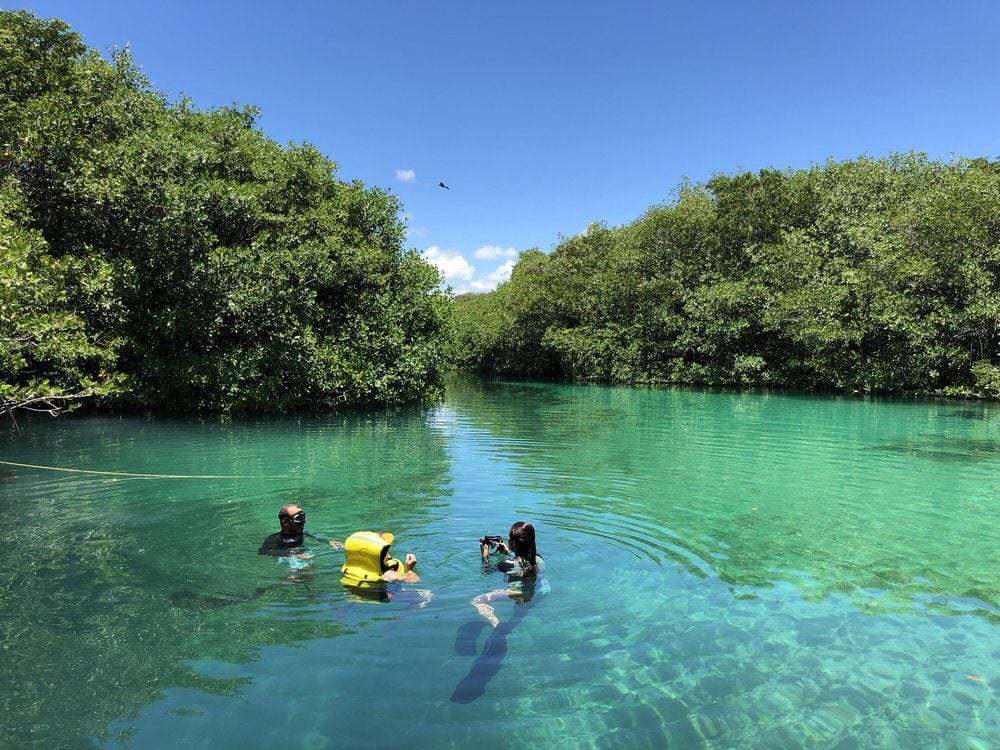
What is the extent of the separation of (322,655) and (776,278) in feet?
130

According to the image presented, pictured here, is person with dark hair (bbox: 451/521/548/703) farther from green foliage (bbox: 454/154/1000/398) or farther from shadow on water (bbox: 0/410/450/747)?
green foliage (bbox: 454/154/1000/398)

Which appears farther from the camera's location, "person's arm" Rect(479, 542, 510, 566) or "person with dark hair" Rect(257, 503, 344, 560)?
"person with dark hair" Rect(257, 503, 344, 560)

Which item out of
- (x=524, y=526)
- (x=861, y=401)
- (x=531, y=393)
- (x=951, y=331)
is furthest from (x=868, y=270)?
(x=524, y=526)

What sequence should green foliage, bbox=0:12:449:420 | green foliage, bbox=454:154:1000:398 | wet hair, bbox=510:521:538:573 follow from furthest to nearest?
green foliage, bbox=454:154:1000:398 → green foliage, bbox=0:12:449:420 → wet hair, bbox=510:521:538:573

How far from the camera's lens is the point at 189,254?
20750 mm

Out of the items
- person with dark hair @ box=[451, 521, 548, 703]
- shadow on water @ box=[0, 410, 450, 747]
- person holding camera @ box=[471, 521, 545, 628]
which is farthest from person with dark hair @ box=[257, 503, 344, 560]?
person holding camera @ box=[471, 521, 545, 628]

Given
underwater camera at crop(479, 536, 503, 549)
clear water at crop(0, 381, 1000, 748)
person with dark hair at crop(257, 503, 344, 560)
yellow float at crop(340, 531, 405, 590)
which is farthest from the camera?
person with dark hair at crop(257, 503, 344, 560)

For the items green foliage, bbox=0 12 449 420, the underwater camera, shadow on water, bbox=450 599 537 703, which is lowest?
shadow on water, bbox=450 599 537 703

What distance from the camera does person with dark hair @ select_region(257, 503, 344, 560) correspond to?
735 centimetres

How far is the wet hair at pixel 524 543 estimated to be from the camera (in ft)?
20.9

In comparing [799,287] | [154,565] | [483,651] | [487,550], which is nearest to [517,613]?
[483,651]

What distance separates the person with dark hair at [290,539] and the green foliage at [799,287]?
32.4 metres

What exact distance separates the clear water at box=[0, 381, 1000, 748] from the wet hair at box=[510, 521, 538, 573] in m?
0.42

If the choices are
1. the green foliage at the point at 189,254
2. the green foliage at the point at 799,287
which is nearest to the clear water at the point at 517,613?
the green foliage at the point at 189,254
